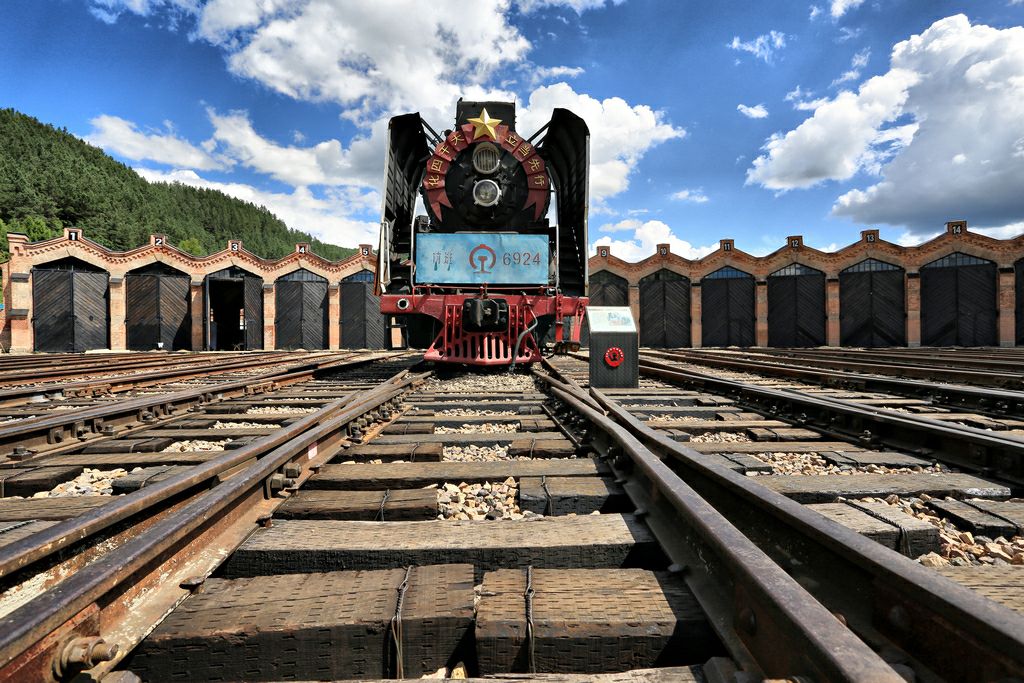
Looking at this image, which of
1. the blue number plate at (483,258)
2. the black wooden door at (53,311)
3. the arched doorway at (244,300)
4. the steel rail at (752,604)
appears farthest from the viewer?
→ the arched doorway at (244,300)

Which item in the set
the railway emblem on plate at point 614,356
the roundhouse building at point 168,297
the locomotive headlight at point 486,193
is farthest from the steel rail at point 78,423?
the roundhouse building at point 168,297

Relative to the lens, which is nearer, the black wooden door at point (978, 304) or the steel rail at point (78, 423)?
the steel rail at point (78, 423)

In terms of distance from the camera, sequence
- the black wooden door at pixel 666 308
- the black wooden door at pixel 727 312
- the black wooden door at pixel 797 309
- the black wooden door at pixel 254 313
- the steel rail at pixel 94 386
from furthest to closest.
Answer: the black wooden door at pixel 666 308
the black wooden door at pixel 727 312
the black wooden door at pixel 797 309
the black wooden door at pixel 254 313
the steel rail at pixel 94 386

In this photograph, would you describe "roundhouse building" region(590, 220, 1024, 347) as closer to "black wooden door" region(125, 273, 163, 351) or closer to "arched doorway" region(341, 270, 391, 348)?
"arched doorway" region(341, 270, 391, 348)

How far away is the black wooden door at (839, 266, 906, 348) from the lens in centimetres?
2222

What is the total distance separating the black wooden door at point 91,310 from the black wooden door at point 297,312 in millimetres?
6948

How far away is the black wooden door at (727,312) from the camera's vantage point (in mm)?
23969

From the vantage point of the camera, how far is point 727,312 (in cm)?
2409

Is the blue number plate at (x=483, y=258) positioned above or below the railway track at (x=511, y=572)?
above

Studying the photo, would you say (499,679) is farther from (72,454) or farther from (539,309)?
(539,309)

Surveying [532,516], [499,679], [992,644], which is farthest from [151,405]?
[992,644]

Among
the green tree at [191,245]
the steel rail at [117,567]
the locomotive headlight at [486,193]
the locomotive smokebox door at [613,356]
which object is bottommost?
the steel rail at [117,567]

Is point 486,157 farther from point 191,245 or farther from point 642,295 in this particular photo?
point 191,245

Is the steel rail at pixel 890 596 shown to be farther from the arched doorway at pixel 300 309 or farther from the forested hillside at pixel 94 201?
the forested hillside at pixel 94 201
